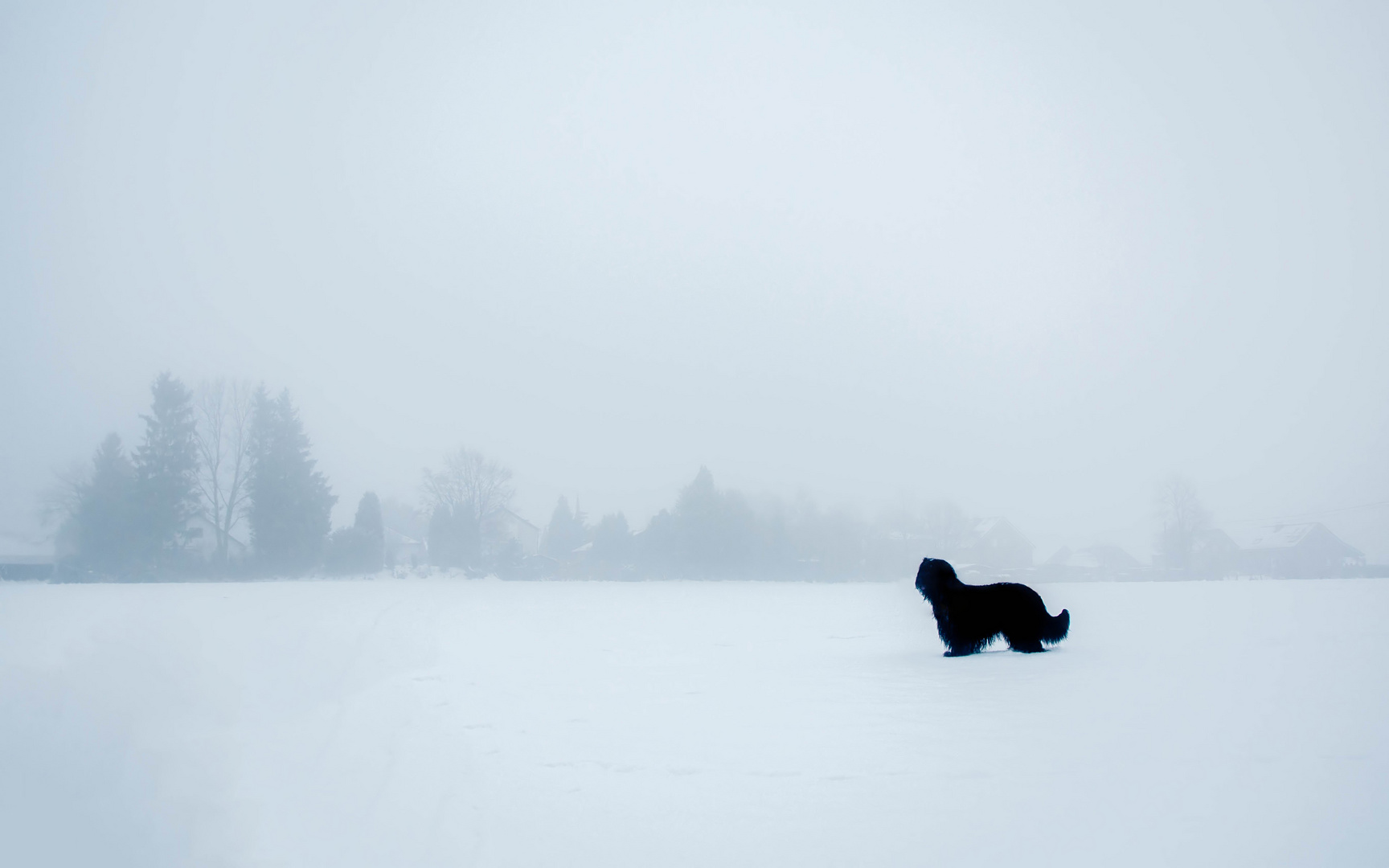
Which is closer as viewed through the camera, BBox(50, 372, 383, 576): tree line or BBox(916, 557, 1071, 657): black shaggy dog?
BBox(916, 557, 1071, 657): black shaggy dog

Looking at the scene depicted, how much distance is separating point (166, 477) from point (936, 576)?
45.8m

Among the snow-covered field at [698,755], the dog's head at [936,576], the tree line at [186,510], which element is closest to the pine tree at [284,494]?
the tree line at [186,510]

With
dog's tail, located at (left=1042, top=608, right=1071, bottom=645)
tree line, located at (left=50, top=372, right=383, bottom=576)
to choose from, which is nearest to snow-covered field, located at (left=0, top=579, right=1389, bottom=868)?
dog's tail, located at (left=1042, top=608, right=1071, bottom=645)

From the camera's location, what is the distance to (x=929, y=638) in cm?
1125

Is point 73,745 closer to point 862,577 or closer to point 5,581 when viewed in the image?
point 5,581

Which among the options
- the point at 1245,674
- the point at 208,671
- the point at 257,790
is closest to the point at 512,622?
the point at 208,671

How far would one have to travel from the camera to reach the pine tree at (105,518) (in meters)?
40.0

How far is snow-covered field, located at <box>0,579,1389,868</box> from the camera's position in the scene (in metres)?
2.96

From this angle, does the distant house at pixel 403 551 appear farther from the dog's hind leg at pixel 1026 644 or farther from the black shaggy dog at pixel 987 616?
the dog's hind leg at pixel 1026 644

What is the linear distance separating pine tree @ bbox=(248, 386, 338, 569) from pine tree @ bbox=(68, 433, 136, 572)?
5660mm

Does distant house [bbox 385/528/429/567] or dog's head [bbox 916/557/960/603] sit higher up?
dog's head [bbox 916/557/960/603]

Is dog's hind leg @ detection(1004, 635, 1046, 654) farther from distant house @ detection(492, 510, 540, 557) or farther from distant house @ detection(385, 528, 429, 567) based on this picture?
distant house @ detection(492, 510, 540, 557)

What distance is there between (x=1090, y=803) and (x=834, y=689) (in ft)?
10.6

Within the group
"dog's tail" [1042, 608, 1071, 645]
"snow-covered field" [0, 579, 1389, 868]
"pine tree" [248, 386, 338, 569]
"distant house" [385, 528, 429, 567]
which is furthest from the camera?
"distant house" [385, 528, 429, 567]
